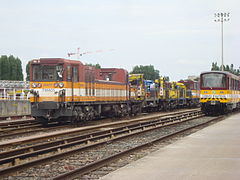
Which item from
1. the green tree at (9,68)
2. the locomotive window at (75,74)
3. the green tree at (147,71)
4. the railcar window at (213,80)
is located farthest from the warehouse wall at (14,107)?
the green tree at (147,71)

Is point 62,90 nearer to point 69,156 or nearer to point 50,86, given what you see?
point 50,86

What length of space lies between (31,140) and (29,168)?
468 cm

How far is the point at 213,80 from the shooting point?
30.3 m

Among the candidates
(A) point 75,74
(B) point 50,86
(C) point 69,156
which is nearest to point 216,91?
(A) point 75,74

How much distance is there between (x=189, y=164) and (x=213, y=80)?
2193cm

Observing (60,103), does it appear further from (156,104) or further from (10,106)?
(156,104)

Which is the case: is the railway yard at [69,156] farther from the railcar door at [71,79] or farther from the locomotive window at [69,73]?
the locomotive window at [69,73]

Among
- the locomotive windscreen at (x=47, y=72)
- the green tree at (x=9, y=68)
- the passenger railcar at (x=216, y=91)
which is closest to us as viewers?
the locomotive windscreen at (x=47, y=72)

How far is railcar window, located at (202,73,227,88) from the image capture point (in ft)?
98.7

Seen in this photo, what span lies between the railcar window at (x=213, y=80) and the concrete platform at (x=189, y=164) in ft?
56.9

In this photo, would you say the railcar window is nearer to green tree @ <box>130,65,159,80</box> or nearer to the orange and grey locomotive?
the orange and grey locomotive

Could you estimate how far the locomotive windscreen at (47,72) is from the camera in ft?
66.2

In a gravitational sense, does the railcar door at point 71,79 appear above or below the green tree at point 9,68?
below

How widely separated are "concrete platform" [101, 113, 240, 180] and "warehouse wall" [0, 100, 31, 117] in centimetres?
1892
